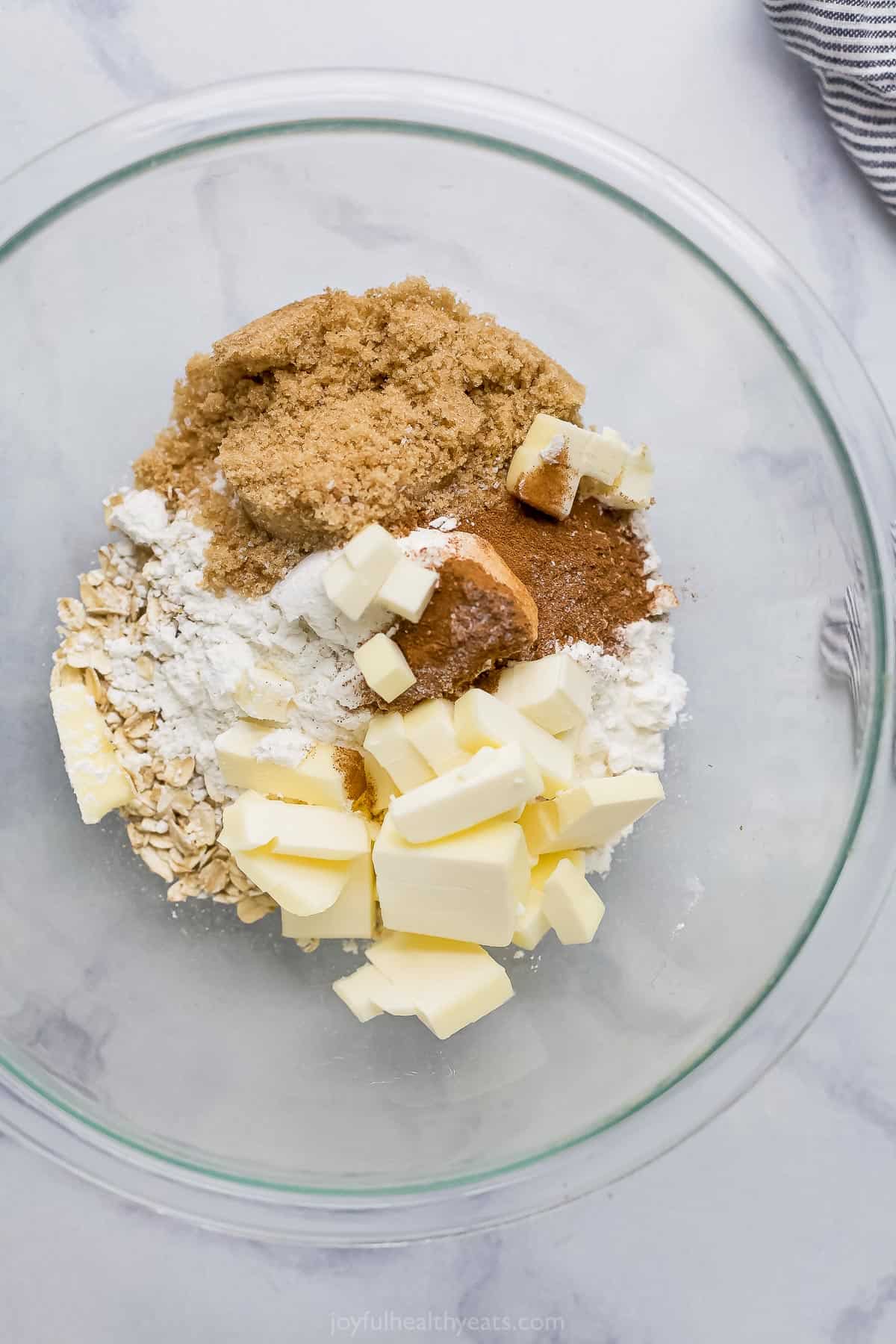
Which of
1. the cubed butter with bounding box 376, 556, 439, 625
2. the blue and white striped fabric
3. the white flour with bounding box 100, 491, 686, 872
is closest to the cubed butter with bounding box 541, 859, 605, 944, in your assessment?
the white flour with bounding box 100, 491, 686, 872

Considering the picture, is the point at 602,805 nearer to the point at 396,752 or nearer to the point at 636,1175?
the point at 396,752

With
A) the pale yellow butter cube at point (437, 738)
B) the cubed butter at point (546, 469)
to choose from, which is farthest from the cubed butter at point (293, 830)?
the cubed butter at point (546, 469)

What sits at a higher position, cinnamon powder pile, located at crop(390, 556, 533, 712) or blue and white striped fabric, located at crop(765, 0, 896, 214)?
blue and white striped fabric, located at crop(765, 0, 896, 214)

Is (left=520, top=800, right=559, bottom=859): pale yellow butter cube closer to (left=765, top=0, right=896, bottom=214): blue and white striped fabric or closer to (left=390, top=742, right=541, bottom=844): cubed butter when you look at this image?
(left=390, top=742, right=541, bottom=844): cubed butter

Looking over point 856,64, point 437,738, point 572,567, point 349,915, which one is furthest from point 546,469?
point 856,64

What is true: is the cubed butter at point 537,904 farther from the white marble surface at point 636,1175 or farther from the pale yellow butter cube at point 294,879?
the white marble surface at point 636,1175

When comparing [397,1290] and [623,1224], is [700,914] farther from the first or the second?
[397,1290]
